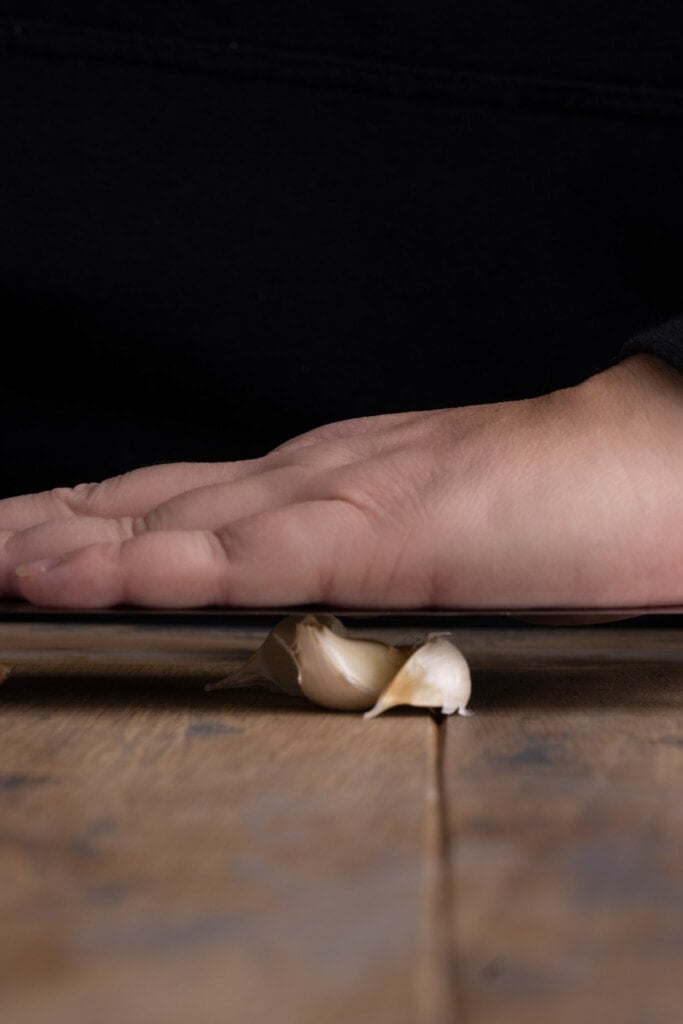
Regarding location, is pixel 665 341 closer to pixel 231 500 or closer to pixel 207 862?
pixel 231 500

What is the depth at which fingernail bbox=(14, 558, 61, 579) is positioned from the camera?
53cm

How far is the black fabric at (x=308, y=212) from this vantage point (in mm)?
959

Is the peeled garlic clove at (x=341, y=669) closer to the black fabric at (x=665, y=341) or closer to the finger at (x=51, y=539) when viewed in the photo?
the finger at (x=51, y=539)

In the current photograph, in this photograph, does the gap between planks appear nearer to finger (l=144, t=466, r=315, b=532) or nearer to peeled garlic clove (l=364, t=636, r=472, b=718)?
peeled garlic clove (l=364, t=636, r=472, b=718)

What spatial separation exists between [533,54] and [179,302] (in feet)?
1.18

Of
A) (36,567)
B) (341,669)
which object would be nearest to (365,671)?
(341,669)

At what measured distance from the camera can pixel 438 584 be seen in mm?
562

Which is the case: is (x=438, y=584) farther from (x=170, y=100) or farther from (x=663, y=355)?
(x=170, y=100)

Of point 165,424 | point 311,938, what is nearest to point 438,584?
point 311,938

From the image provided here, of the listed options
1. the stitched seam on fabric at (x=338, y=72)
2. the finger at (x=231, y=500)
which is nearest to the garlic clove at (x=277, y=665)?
the finger at (x=231, y=500)

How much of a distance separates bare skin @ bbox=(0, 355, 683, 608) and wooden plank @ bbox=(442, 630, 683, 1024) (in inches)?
2.4

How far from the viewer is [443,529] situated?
0.57m

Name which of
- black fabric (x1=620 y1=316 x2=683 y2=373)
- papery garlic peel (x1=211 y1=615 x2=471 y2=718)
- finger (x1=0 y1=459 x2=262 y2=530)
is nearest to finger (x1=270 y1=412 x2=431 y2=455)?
finger (x1=0 y1=459 x2=262 y2=530)

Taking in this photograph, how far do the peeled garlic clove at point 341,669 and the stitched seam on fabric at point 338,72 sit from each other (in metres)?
0.61
